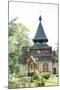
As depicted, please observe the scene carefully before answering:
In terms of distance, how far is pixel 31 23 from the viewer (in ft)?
7.22

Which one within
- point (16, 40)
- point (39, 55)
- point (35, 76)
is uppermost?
point (16, 40)

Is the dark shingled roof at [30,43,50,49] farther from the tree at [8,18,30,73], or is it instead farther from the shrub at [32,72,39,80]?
the shrub at [32,72,39,80]

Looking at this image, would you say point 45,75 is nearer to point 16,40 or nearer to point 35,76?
point 35,76

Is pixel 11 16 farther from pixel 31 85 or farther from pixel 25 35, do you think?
pixel 31 85

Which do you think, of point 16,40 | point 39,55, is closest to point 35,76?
point 39,55

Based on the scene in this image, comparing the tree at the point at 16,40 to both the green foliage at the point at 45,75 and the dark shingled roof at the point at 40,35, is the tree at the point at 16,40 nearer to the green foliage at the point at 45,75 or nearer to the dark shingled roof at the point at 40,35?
the dark shingled roof at the point at 40,35

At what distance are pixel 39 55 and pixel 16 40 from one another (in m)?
0.28

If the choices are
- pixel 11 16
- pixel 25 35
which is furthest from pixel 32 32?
pixel 11 16

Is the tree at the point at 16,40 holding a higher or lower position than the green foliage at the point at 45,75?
higher

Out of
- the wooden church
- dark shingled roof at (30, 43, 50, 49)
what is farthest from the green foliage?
dark shingled roof at (30, 43, 50, 49)

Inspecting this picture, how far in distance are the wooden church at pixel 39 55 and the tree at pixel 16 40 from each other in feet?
0.21

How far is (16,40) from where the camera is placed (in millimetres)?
2174

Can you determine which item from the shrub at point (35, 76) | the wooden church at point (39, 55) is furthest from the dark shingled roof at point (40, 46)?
the shrub at point (35, 76)

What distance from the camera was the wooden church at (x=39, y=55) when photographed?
2.20 m
